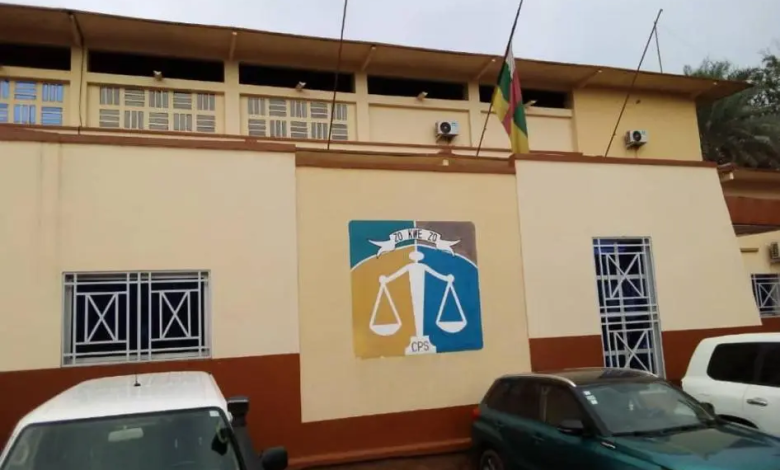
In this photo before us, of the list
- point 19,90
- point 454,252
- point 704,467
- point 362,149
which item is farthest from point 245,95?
point 704,467

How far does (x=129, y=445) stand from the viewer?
3.95m

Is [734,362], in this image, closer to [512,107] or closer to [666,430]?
[666,430]

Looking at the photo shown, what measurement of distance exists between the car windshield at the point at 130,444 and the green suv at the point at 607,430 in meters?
2.89

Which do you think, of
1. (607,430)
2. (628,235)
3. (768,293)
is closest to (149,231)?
(607,430)

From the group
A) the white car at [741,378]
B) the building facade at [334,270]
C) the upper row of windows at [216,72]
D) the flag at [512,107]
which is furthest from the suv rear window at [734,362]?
the upper row of windows at [216,72]

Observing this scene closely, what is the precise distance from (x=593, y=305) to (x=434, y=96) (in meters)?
6.88

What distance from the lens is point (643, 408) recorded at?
5.66 metres

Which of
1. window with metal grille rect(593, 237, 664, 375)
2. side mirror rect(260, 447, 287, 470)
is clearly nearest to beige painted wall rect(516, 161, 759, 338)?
window with metal grille rect(593, 237, 664, 375)

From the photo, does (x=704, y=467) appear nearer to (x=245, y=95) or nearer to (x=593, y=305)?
(x=593, y=305)

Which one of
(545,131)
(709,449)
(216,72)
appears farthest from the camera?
(545,131)

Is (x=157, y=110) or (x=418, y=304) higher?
(x=157, y=110)

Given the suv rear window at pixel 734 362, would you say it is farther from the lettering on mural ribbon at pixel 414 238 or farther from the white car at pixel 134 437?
the white car at pixel 134 437

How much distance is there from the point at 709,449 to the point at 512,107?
258 inches

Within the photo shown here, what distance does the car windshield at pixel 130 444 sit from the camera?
3.82m
